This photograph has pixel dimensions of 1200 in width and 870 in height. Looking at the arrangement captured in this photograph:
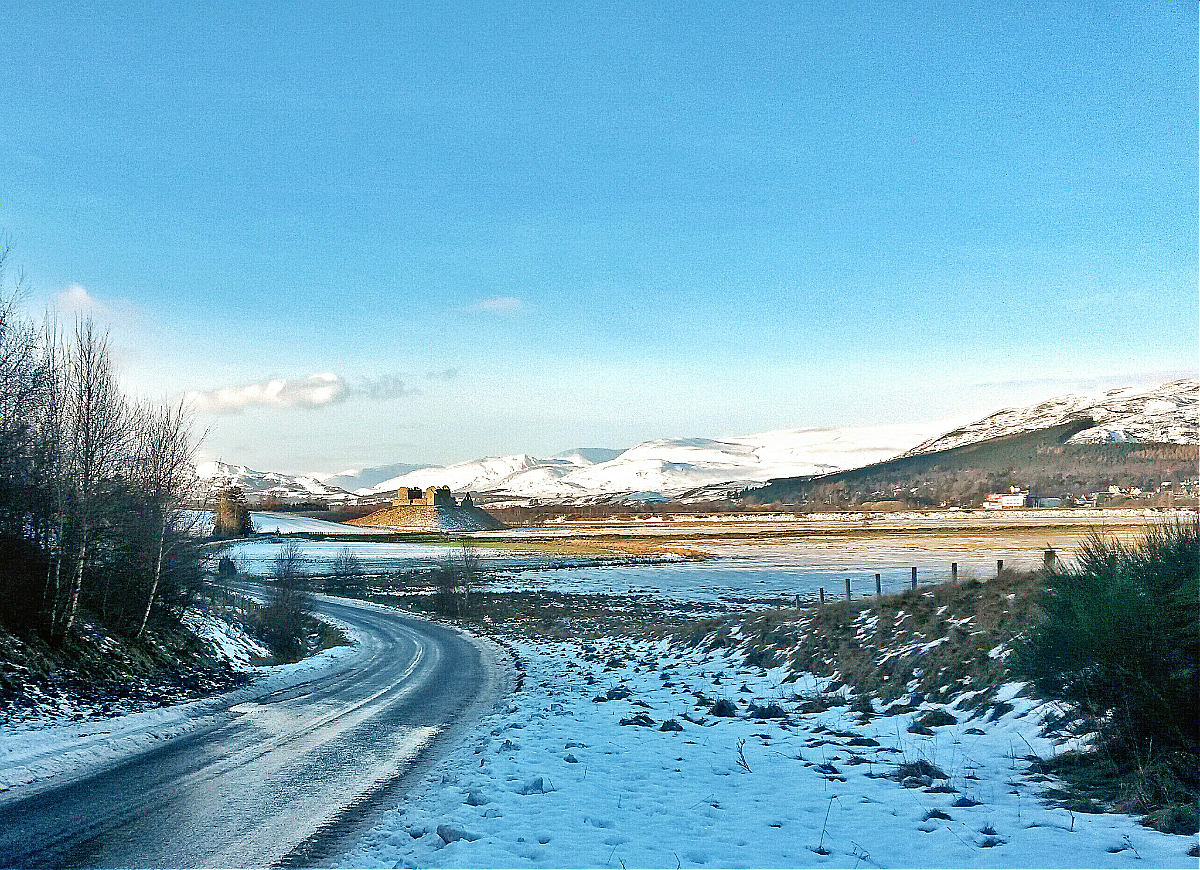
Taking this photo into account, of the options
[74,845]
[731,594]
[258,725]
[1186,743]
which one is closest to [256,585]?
[731,594]

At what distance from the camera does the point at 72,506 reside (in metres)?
23.7

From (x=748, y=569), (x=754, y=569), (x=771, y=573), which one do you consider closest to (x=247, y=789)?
(x=771, y=573)

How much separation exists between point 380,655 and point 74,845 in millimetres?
26985

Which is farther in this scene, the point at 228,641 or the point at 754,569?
the point at 754,569

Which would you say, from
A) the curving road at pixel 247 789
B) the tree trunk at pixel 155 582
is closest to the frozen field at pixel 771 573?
the curving road at pixel 247 789

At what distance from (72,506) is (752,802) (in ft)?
75.5

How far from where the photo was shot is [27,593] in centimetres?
2183

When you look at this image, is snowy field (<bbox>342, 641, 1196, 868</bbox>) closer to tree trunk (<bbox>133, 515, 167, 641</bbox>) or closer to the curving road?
the curving road

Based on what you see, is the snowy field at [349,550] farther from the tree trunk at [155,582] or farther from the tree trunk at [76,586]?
the tree trunk at [76,586]

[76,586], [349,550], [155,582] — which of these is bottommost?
[349,550]

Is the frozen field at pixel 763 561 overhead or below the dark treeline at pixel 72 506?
below

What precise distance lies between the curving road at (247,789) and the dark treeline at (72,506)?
7.17 meters

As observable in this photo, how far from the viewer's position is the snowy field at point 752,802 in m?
7.52

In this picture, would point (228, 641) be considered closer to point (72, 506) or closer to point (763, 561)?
point (72, 506)
